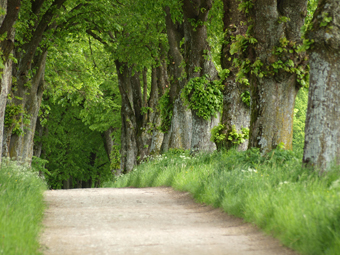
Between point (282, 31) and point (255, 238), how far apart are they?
5890 millimetres

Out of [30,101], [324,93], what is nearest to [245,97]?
[324,93]

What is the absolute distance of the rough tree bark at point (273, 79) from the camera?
9406 millimetres

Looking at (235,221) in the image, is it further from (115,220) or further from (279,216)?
(115,220)

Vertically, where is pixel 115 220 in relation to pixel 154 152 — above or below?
below

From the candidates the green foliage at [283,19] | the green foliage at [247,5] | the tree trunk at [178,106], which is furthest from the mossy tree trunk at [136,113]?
the green foliage at [283,19]

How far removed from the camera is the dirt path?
4.62 metres

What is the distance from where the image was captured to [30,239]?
4.38 meters

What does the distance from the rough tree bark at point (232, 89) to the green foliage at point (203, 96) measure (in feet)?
3.71

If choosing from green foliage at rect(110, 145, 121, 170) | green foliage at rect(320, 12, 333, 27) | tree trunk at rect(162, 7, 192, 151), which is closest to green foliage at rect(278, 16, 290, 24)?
green foliage at rect(320, 12, 333, 27)

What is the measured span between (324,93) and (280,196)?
2.19m

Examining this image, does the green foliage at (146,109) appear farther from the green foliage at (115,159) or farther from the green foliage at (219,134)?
the green foliage at (219,134)

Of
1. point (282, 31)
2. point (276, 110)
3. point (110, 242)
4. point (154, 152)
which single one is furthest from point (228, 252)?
point (154, 152)

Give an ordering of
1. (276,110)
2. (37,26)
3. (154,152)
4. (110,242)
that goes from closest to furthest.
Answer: (110,242) → (276,110) → (37,26) → (154,152)

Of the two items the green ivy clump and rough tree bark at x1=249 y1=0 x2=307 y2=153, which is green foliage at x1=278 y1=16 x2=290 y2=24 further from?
the green ivy clump
